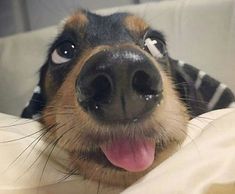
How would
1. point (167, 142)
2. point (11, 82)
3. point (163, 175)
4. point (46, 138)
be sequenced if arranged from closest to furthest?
1. point (163, 175)
2. point (167, 142)
3. point (46, 138)
4. point (11, 82)

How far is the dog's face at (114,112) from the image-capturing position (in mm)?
696

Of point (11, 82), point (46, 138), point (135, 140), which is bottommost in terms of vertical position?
point (11, 82)

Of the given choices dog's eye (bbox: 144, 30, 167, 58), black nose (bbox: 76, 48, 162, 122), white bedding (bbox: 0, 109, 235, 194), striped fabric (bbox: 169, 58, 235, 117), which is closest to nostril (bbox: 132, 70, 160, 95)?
black nose (bbox: 76, 48, 162, 122)

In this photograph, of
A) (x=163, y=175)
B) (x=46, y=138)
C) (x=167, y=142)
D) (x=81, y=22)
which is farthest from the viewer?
(x=81, y=22)

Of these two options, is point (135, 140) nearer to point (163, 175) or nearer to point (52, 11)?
point (163, 175)

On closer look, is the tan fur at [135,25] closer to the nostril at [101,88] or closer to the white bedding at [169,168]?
the white bedding at [169,168]

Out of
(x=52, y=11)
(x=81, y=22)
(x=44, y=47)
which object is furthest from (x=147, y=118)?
(x=52, y=11)

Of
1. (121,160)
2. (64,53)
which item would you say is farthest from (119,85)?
(64,53)

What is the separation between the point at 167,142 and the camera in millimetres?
847

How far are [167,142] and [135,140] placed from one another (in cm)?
10

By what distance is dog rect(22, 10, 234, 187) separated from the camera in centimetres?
70

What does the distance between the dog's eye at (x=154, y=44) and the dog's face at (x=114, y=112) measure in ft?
0.12

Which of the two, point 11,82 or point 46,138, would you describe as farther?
point 11,82

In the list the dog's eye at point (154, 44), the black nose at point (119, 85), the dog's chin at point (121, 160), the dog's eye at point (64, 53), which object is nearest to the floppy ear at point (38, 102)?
the dog's eye at point (64, 53)
